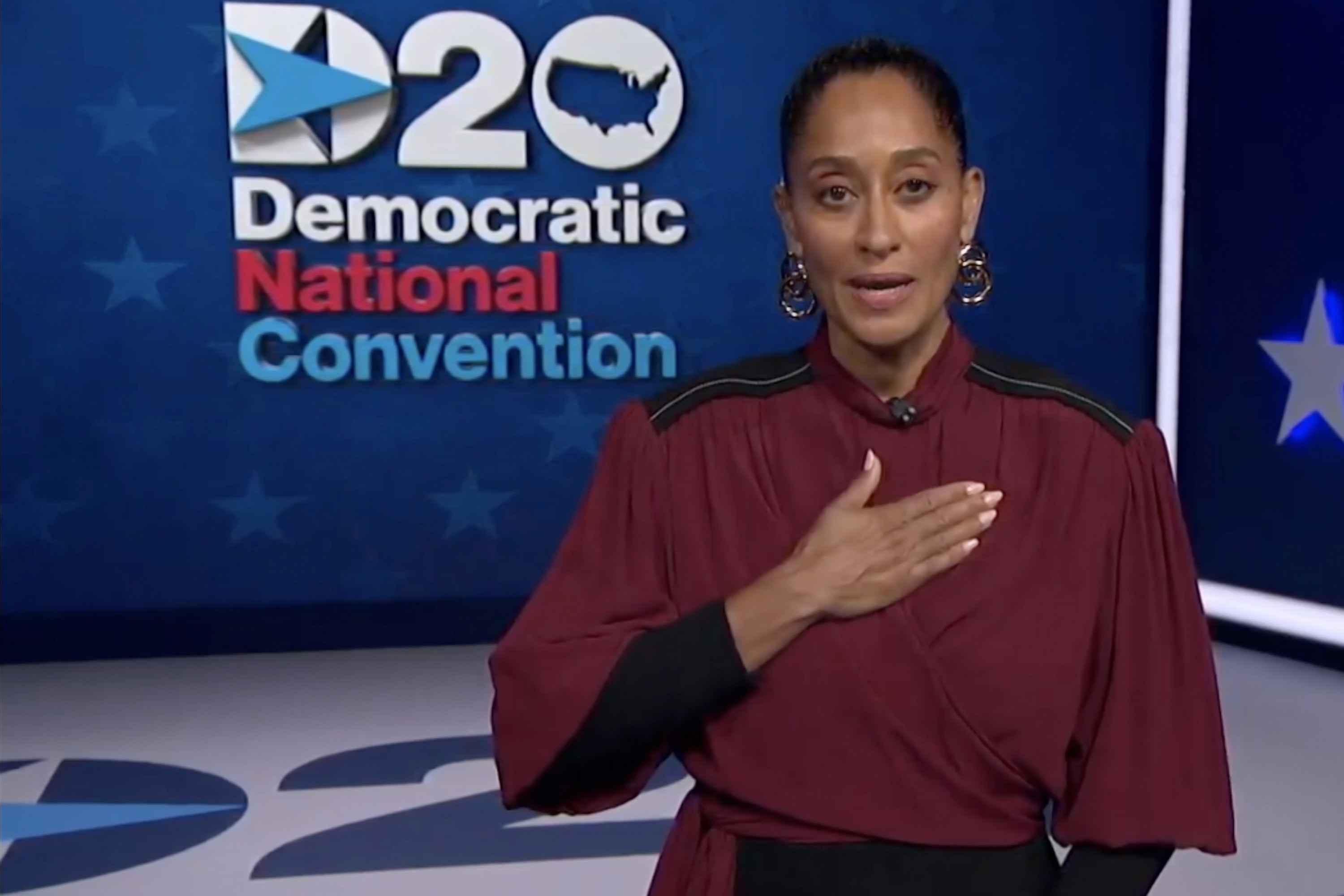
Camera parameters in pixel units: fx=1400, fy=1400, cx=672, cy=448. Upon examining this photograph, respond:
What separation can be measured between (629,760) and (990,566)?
307mm

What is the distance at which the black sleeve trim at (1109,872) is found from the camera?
1.03 meters

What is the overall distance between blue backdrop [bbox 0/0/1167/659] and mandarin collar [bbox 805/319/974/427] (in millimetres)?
3571

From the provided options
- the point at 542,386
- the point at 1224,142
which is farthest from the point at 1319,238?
the point at 542,386

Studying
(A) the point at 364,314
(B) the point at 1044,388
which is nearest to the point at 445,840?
(A) the point at 364,314

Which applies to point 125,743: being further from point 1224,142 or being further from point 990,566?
point 1224,142

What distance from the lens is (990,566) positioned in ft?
3.36

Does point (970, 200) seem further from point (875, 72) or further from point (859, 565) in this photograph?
point (859, 565)

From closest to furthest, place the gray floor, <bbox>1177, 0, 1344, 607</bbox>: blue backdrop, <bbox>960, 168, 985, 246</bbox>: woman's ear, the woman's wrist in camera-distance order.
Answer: the woman's wrist → <bbox>960, 168, 985, 246</bbox>: woman's ear → the gray floor → <bbox>1177, 0, 1344, 607</bbox>: blue backdrop

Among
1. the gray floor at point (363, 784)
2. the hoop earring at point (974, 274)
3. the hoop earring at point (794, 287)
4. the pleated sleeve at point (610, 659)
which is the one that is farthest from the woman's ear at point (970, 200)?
the gray floor at point (363, 784)

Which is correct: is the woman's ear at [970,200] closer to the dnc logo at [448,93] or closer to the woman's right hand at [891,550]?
the woman's right hand at [891,550]

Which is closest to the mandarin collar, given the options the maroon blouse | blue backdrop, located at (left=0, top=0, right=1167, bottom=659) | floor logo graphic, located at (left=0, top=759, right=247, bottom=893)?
the maroon blouse

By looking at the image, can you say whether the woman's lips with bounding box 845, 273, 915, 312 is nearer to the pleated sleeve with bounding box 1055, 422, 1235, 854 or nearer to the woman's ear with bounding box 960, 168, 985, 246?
the woman's ear with bounding box 960, 168, 985, 246

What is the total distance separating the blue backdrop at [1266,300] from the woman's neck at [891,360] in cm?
368

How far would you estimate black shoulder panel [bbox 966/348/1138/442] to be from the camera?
106 cm
